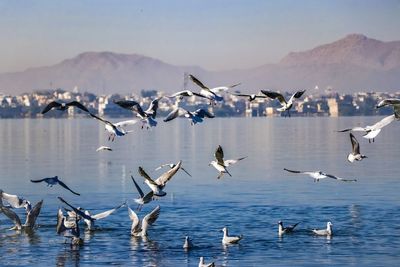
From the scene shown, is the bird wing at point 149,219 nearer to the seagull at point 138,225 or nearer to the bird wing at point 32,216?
the seagull at point 138,225

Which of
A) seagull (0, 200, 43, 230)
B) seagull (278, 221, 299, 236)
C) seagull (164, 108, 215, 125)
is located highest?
seagull (164, 108, 215, 125)

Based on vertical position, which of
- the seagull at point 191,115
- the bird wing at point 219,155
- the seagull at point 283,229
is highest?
the seagull at point 191,115

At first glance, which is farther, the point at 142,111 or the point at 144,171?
the point at 142,111

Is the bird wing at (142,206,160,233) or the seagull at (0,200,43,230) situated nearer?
the bird wing at (142,206,160,233)

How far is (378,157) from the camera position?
56.8 m

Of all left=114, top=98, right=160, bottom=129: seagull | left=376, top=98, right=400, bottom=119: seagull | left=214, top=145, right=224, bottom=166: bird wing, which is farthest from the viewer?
left=214, top=145, right=224, bottom=166: bird wing

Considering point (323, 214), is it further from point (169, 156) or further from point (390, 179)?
point (169, 156)

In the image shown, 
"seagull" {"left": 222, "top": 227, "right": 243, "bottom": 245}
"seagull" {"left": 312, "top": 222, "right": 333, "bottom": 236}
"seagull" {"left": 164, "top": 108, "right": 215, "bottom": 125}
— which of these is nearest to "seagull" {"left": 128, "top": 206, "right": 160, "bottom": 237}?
"seagull" {"left": 222, "top": 227, "right": 243, "bottom": 245}

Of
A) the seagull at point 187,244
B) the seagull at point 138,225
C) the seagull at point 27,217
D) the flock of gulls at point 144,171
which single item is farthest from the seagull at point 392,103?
the seagull at point 27,217

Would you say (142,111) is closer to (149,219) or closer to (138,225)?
(149,219)

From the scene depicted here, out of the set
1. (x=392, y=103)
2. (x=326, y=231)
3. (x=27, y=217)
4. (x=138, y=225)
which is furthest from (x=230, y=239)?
(x=27, y=217)

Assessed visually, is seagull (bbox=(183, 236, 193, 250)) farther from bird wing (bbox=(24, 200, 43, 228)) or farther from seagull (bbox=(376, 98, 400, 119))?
seagull (bbox=(376, 98, 400, 119))

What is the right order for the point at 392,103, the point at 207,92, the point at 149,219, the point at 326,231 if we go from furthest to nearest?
the point at 326,231 < the point at 149,219 < the point at 207,92 < the point at 392,103

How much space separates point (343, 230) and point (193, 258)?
5.52 meters
